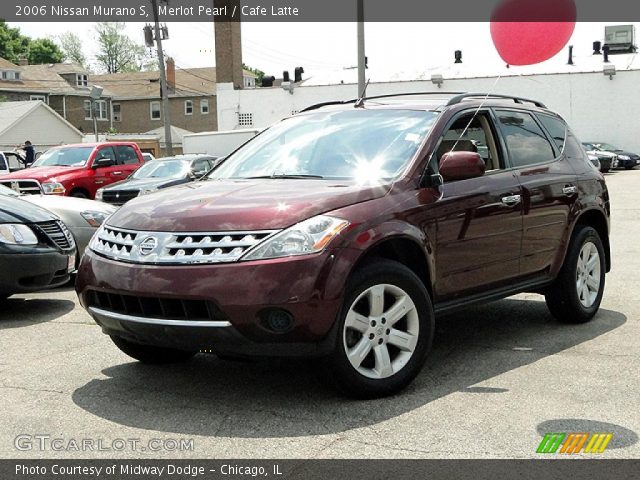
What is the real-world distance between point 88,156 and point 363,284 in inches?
602

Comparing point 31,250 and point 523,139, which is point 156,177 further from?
point 523,139

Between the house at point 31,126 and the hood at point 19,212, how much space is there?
5015 cm

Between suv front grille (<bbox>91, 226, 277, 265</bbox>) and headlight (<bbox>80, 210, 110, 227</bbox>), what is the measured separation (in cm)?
466

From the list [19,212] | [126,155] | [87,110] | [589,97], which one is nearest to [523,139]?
[19,212]

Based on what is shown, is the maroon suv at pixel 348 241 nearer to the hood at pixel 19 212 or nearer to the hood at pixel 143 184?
the hood at pixel 19 212

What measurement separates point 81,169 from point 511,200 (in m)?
14.1

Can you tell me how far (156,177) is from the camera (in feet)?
56.8

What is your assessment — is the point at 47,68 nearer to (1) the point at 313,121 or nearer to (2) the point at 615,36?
(2) the point at 615,36

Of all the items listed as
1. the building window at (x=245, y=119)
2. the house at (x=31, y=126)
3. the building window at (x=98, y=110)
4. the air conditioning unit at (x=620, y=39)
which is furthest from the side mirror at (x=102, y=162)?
the building window at (x=98, y=110)

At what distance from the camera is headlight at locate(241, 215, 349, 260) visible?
14.0ft

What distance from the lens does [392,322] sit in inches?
183

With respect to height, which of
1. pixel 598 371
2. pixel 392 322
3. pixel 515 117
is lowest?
pixel 598 371

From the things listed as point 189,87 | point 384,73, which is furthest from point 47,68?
point 384,73

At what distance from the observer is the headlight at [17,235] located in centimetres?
717
